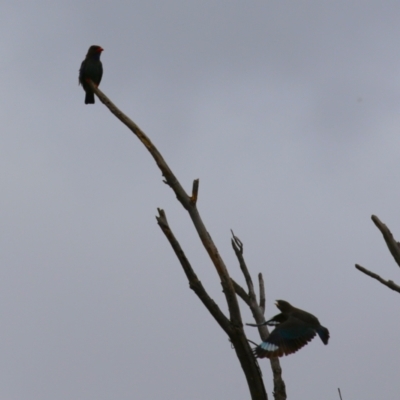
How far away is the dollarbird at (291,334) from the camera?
7.17 metres

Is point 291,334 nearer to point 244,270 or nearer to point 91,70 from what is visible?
point 244,270

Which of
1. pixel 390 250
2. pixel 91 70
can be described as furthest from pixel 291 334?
pixel 91 70

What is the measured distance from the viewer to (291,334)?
24.8 feet

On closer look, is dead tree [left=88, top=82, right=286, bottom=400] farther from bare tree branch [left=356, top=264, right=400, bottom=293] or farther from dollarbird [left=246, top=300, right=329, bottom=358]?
bare tree branch [left=356, top=264, right=400, bottom=293]

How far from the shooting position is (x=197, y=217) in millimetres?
7121

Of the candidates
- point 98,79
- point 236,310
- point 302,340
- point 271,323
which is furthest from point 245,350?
point 98,79

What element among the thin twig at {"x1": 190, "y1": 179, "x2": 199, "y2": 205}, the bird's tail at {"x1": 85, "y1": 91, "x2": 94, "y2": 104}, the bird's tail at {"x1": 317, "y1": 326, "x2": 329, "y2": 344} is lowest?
the bird's tail at {"x1": 317, "y1": 326, "x2": 329, "y2": 344}

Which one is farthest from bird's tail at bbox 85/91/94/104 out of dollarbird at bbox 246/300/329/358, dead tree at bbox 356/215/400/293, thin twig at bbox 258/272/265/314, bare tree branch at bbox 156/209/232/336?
dead tree at bbox 356/215/400/293

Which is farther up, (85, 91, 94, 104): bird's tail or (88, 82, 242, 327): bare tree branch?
(85, 91, 94, 104): bird's tail

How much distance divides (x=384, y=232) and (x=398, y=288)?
55 cm

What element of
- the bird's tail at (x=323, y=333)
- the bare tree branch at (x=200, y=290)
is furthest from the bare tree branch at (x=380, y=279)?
the bird's tail at (x=323, y=333)

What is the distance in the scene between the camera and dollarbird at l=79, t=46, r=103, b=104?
13.9m

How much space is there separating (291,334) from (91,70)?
26.1 ft

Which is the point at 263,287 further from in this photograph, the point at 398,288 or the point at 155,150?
the point at 398,288
